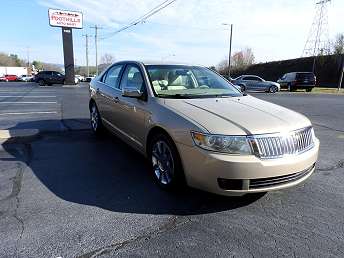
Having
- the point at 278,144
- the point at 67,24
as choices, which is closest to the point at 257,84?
the point at 67,24

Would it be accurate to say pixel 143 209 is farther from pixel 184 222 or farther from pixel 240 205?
pixel 240 205

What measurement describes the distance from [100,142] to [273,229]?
4078 mm

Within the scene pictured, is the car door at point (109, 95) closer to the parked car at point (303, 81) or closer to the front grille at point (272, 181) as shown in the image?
the front grille at point (272, 181)

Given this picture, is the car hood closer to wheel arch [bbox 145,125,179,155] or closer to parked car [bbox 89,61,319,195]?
parked car [bbox 89,61,319,195]

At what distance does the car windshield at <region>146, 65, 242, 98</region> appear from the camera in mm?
4617

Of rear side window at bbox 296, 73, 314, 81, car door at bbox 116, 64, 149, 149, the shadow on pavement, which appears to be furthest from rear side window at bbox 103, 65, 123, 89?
rear side window at bbox 296, 73, 314, 81

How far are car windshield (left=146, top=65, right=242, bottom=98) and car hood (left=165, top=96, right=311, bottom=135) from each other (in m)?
0.30

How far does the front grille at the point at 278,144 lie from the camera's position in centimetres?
332

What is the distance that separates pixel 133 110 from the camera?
4.80m

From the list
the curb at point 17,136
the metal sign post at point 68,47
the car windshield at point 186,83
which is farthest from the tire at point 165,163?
the metal sign post at point 68,47

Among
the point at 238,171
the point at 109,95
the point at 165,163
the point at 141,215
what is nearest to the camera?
the point at 238,171

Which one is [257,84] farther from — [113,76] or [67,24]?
[113,76]

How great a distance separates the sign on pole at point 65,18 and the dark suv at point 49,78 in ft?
17.1

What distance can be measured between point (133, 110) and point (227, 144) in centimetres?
189
